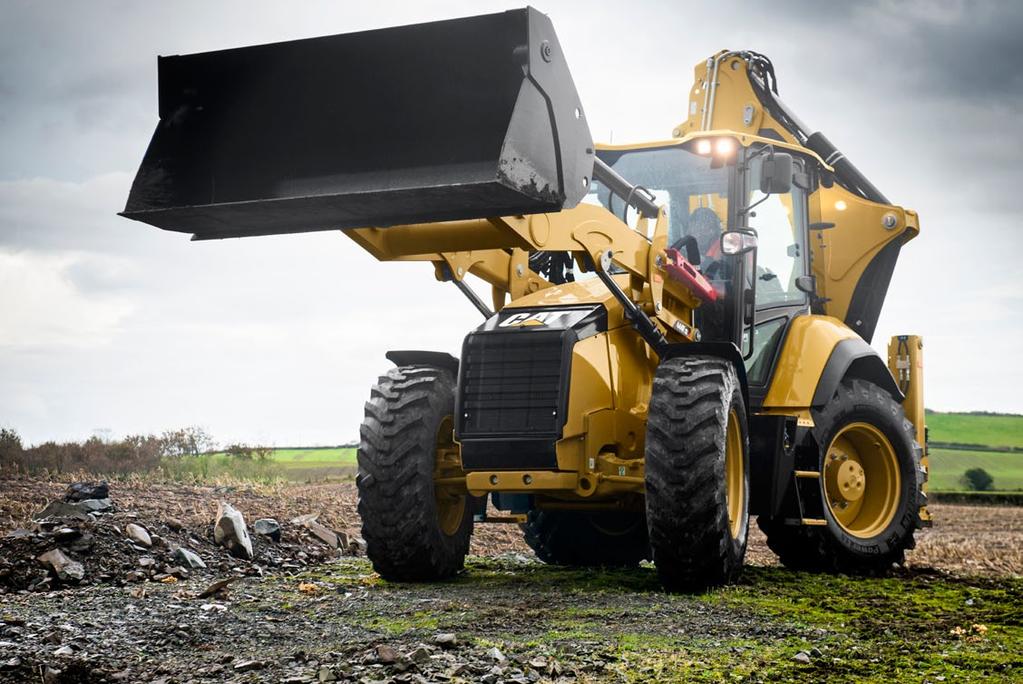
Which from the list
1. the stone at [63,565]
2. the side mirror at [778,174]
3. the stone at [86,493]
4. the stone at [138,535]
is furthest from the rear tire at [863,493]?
the stone at [86,493]

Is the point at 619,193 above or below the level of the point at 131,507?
above

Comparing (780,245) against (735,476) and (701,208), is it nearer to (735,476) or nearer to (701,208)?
(701,208)

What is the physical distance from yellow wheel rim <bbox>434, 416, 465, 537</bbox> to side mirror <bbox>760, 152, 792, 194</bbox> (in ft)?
8.37

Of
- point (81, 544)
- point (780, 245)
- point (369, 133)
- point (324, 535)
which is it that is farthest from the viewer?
point (324, 535)

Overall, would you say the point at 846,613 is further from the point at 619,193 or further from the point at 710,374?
the point at 619,193

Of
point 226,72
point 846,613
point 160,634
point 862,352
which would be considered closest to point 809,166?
point 862,352

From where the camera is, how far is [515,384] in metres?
6.72

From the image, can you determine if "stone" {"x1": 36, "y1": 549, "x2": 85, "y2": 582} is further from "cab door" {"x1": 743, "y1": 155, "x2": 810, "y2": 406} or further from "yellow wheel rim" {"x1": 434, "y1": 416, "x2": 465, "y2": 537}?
"cab door" {"x1": 743, "y1": 155, "x2": 810, "y2": 406}

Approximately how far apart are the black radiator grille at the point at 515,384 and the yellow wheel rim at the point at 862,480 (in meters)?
2.65

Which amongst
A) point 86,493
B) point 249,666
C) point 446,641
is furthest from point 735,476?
Answer: point 86,493

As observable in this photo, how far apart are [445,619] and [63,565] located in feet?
10.8

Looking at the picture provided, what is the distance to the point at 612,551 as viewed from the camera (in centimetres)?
885

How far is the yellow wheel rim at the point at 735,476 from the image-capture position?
6.93 meters

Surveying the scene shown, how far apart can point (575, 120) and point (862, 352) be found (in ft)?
13.3
